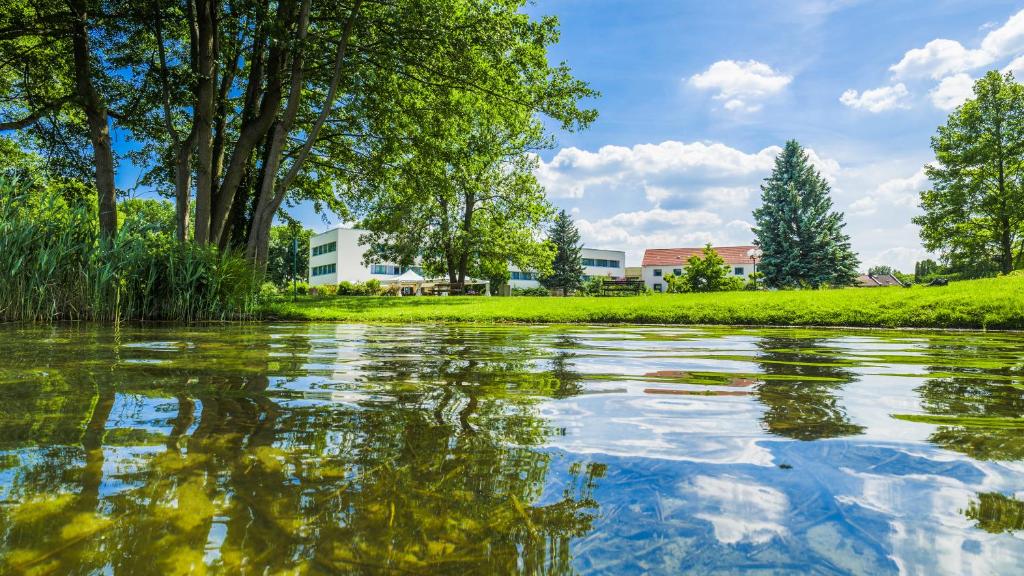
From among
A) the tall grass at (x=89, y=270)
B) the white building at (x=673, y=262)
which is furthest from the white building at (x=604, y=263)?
the tall grass at (x=89, y=270)

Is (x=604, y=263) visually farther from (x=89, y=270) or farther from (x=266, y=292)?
(x=89, y=270)

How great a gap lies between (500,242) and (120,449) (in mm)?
31130

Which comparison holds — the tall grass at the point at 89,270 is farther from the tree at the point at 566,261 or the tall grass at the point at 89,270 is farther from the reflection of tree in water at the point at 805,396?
the tree at the point at 566,261

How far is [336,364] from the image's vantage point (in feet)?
12.2

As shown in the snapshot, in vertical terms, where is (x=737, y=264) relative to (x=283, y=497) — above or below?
above

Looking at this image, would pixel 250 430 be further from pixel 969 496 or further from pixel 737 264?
pixel 737 264

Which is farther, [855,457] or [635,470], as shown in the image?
[855,457]

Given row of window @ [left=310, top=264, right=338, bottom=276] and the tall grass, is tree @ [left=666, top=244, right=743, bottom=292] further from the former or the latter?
row of window @ [left=310, top=264, right=338, bottom=276]

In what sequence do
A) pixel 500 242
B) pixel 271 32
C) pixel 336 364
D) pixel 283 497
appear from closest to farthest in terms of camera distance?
1. pixel 283 497
2. pixel 336 364
3. pixel 271 32
4. pixel 500 242

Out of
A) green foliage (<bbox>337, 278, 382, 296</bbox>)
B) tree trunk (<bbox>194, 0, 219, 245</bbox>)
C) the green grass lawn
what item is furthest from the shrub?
green foliage (<bbox>337, 278, 382, 296</bbox>)

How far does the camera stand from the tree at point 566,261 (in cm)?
5497

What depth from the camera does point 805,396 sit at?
2588mm

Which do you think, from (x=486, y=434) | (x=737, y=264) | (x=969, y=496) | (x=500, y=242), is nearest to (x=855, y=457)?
(x=969, y=496)

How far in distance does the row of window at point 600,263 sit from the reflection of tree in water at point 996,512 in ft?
239
